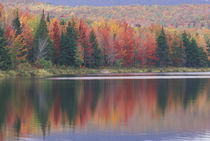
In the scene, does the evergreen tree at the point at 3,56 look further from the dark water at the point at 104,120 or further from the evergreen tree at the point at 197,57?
the evergreen tree at the point at 197,57

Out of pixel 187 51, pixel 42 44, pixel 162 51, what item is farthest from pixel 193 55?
pixel 42 44

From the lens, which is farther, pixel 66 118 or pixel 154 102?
pixel 154 102

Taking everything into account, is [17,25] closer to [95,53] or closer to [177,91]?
[95,53]

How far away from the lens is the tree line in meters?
67.6

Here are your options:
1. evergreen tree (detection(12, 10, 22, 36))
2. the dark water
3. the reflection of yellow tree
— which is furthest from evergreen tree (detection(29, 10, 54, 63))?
the dark water

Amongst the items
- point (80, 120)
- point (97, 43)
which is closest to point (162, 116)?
point (80, 120)

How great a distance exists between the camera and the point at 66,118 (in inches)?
678

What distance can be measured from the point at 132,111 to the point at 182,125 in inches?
174

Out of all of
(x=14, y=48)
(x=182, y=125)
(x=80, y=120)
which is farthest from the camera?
(x=14, y=48)

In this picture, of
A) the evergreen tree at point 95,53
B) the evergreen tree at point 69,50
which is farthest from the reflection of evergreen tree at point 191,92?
the evergreen tree at point 95,53

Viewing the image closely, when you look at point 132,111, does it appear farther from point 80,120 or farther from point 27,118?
point 27,118

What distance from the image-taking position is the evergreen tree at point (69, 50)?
77562mm

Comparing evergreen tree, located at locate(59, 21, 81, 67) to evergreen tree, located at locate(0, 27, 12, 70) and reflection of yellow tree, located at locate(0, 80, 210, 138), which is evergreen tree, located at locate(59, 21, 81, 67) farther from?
reflection of yellow tree, located at locate(0, 80, 210, 138)

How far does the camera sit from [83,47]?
3250 inches
